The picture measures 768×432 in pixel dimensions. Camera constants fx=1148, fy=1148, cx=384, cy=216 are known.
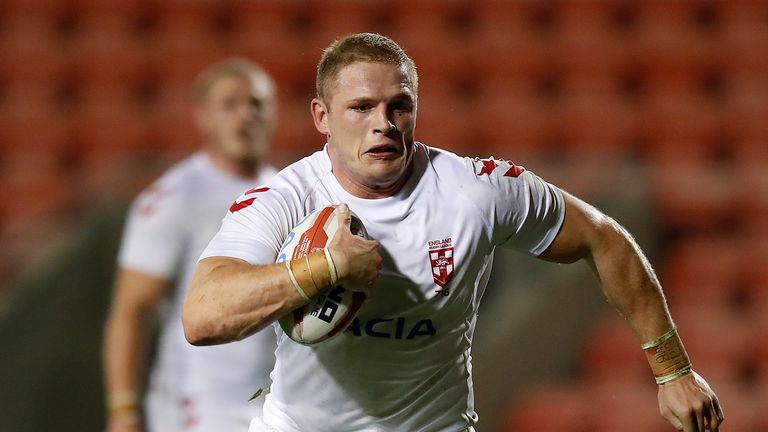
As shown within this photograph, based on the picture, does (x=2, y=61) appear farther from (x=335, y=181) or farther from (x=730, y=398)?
(x=335, y=181)

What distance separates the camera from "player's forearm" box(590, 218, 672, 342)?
3008 mm

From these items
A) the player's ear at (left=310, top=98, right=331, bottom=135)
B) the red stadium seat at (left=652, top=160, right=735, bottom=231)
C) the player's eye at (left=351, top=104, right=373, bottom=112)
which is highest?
the player's eye at (left=351, top=104, right=373, bottom=112)

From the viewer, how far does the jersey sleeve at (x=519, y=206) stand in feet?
9.57

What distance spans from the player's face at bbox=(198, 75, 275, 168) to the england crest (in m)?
1.75

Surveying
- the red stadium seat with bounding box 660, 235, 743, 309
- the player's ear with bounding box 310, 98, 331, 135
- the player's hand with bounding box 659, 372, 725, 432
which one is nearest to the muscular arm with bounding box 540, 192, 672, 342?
the player's hand with bounding box 659, 372, 725, 432

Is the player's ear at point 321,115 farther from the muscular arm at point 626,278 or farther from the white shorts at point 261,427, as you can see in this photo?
the white shorts at point 261,427

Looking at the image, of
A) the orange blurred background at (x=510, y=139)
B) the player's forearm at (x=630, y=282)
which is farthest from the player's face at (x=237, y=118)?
the orange blurred background at (x=510, y=139)

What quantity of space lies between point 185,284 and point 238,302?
5.74 ft

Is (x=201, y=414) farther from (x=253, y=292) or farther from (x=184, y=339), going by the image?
(x=253, y=292)

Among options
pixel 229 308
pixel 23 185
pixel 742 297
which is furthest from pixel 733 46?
pixel 229 308

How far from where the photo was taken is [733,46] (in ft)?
27.7

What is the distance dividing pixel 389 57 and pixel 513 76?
5.48m

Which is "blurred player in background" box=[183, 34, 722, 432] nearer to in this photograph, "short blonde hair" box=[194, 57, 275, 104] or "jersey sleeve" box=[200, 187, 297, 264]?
"jersey sleeve" box=[200, 187, 297, 264]

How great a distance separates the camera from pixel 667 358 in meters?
3.02
